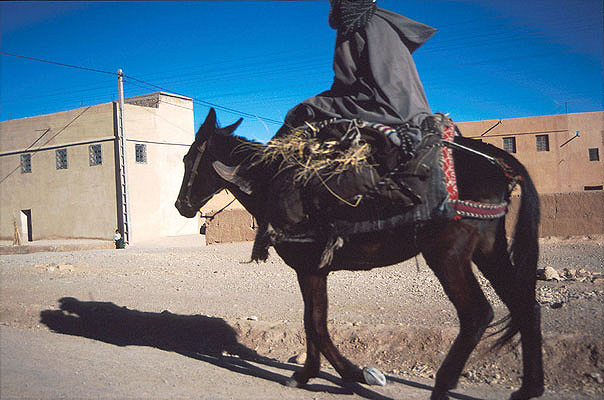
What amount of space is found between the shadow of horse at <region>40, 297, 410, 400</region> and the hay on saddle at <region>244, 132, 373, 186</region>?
1.81 m

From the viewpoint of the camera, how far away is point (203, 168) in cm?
434

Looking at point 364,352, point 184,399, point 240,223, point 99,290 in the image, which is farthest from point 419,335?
point 240,223

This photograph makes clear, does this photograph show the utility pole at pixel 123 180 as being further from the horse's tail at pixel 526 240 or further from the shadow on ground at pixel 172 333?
the horse's tail at pixel 526 240

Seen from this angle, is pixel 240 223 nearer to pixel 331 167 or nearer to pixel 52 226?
pixel 331 167

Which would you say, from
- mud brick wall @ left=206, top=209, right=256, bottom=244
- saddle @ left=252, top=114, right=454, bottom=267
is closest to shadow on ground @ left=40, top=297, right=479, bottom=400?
saddle @ left=252, top=114, right=454, bottom=267

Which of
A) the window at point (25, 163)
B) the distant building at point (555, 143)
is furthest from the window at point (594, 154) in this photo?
the window at point (25, 163)

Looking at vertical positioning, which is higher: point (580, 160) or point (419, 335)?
point (580, 160)

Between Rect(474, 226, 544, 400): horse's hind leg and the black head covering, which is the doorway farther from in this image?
Rect(474, 226, 544, 400): horse's hind leg

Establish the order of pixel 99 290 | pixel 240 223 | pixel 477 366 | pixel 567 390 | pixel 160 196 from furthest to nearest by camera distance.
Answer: pixel 160 196 < pixel 240 223 < pixel 99 290 < pixel 477 366 < pixel 567 390

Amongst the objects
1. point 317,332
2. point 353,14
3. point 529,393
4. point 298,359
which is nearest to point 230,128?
point 353,14

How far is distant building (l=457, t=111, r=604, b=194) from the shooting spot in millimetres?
27641

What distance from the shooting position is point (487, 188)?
3051mm

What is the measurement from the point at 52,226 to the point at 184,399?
28.2 metres

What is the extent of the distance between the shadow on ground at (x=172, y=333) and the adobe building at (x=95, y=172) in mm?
18818
